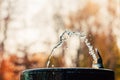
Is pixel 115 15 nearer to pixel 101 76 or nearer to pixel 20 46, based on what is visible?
pixel 20 46

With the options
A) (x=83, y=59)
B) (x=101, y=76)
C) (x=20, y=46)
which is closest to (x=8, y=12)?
(x=20, y=46)

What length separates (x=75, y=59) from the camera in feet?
115

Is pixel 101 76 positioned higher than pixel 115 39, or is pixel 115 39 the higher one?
pixel 115 39

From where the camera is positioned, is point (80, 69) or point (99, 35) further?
point (99, 35)

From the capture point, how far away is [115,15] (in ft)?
119

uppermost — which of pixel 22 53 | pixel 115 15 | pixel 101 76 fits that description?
pixel 115 15

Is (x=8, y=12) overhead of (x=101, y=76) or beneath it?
overhead

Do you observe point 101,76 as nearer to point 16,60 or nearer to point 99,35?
point 99,35

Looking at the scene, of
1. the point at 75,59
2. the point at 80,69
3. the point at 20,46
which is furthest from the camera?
the point at 20,46

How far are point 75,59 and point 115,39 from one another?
3195 mm

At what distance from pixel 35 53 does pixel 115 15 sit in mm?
6809

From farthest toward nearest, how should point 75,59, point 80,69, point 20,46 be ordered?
point 20,46, point 75,59, point 80,69

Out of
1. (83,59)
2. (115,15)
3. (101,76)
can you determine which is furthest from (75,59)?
(101,76)

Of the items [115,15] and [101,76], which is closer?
[101,76]
